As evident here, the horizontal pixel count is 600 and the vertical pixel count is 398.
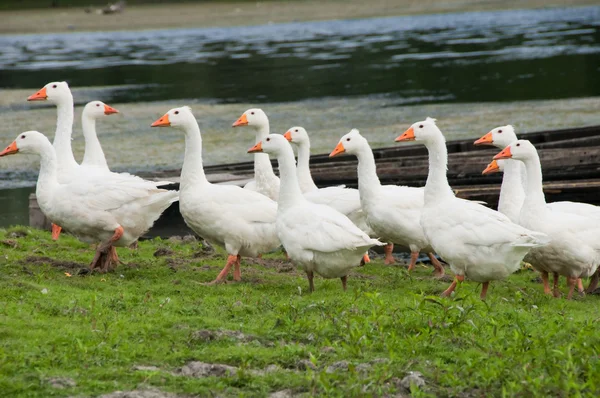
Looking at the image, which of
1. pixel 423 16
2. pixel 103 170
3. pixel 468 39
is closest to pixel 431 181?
pixel 103 170

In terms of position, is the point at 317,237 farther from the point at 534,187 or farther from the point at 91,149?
the point at 91,149

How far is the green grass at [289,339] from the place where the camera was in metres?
7.00

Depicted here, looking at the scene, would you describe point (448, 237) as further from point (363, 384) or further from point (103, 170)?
point (103, 170)

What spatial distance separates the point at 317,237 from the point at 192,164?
2.41 m

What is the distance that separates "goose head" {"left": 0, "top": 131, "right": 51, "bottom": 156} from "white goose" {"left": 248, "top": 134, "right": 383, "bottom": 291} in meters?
3.26

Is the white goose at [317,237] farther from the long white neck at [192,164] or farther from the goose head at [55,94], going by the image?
the goose head at [55,94]

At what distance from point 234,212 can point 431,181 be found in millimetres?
2395

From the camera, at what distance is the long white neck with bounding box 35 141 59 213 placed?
11.8 metres

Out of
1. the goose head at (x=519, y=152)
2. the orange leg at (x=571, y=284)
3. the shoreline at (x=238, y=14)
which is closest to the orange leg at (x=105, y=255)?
the goose head at (x=519, y=152)

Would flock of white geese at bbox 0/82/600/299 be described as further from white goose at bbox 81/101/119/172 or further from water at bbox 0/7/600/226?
water at bbox 0/7/600/226

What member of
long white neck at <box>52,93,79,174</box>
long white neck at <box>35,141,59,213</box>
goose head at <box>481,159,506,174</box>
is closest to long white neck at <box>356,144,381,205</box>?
goose head at <box>481,159,506,174</box>

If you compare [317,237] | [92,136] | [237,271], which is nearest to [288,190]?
[317,237]

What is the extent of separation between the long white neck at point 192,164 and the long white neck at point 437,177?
2.78 metres

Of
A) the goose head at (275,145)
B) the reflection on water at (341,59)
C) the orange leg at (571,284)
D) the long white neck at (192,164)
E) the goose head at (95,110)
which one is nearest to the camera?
the orange leg at (571,284)
